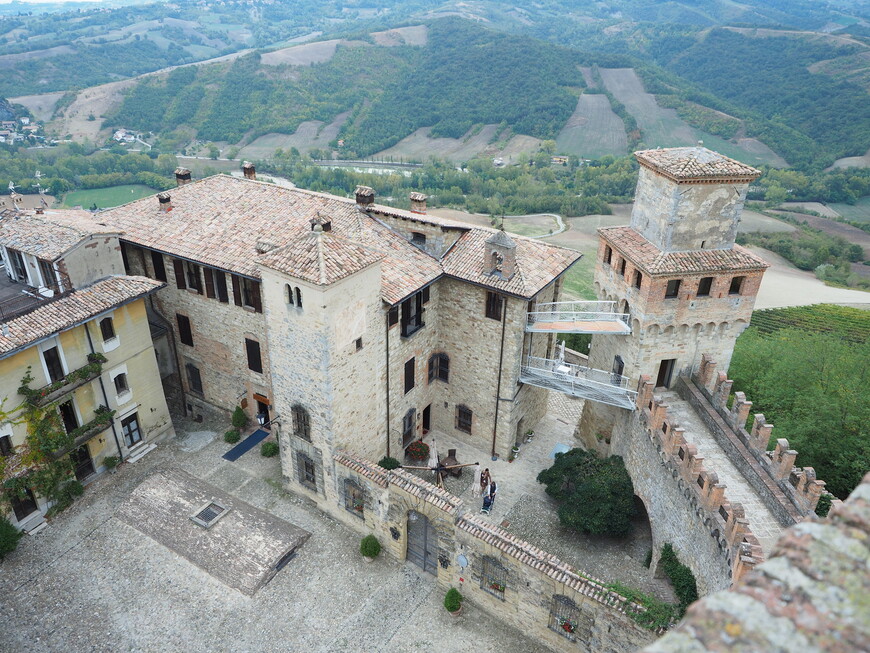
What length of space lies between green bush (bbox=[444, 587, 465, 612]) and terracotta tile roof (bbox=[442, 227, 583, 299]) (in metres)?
12.5

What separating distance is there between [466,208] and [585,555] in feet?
283

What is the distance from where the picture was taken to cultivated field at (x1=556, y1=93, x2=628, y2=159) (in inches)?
5074

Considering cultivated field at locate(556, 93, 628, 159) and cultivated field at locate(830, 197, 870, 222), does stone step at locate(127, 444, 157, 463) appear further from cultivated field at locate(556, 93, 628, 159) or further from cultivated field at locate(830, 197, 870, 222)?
cultivated field at locate(830, 197, 870, 222)

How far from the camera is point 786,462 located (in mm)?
22219

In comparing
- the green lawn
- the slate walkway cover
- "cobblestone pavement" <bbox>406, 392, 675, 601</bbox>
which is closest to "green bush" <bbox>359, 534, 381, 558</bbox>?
the slate walkway cover

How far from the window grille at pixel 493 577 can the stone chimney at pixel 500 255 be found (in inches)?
479

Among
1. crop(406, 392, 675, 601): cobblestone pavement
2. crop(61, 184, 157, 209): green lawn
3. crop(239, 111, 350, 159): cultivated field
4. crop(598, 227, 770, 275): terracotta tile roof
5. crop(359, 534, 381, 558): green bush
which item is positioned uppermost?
crop(598, 227, 770, 275): terracotta tile roof

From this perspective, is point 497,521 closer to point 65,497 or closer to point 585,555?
point 585,555

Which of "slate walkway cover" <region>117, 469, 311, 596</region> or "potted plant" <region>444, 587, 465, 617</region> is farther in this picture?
"slate walkway cover" <region>117, 469, 311, 596</region>

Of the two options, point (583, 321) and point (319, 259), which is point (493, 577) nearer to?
point (583, 321)

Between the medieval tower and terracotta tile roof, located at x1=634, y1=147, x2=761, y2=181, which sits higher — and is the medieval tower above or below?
below

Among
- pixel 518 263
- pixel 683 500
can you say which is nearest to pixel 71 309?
pixel 518 263

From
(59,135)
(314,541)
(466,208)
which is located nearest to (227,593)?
(314,541)

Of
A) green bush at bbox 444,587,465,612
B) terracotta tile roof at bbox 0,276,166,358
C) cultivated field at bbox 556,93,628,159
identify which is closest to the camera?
green bush at bbox 444,587,465,612
